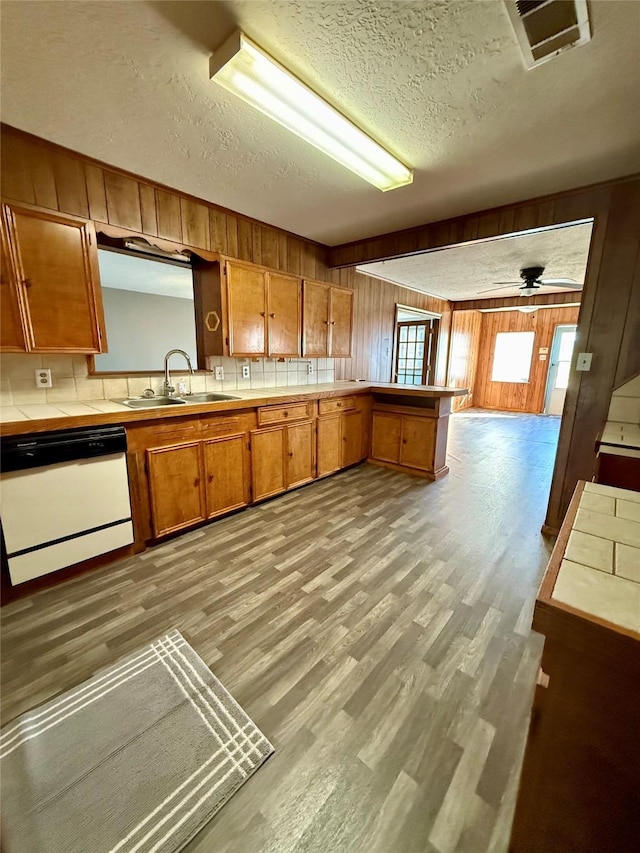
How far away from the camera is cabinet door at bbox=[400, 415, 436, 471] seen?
3.59m

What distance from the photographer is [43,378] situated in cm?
214

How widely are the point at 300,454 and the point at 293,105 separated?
Result: 2.44 m

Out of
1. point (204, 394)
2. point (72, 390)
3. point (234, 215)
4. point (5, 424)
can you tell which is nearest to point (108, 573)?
point (5, 424)

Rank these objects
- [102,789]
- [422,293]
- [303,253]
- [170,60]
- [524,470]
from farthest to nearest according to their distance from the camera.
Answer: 1. [422,293]
2. [524,470]
3. [303,253]
4. [170,60]
5. [102,789]

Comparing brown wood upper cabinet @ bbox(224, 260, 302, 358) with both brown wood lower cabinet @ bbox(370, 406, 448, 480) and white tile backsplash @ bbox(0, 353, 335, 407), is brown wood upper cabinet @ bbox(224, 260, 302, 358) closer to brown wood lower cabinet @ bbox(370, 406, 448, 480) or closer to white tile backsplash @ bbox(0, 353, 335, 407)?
white tile backsplash @ bbox(0, 353, 335, 407)

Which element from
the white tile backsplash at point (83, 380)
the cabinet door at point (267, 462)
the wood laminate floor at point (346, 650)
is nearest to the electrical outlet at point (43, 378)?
the white tile backsplash at point (83, 380)

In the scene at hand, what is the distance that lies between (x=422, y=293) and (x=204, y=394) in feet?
16.0

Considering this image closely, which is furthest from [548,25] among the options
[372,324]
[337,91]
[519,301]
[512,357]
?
[512,357]

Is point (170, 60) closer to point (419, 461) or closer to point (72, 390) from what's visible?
point (72, 390)

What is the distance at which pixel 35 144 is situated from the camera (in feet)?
6.26

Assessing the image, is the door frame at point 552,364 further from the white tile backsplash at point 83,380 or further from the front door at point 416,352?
the white tile backsplash at point 83,380

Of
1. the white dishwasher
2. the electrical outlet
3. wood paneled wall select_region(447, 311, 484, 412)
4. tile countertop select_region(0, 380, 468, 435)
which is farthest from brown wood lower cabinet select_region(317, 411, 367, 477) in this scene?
wood paneled wall select_region(447, 311, 484, 412)

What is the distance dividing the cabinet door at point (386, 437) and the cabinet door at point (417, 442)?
0.25 feet

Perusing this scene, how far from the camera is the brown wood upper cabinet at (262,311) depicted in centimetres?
283
